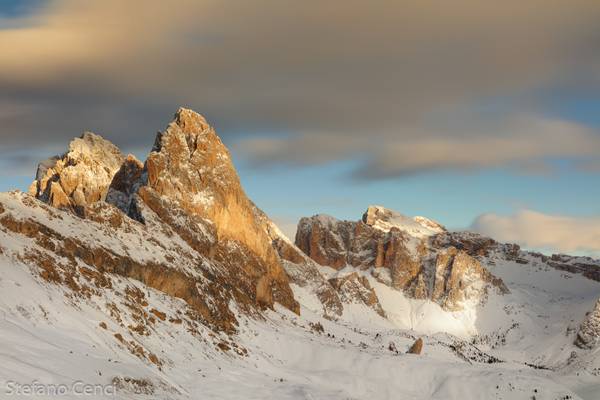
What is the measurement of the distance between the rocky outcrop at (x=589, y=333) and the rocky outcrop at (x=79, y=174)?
378 feet

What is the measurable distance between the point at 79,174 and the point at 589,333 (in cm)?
12177

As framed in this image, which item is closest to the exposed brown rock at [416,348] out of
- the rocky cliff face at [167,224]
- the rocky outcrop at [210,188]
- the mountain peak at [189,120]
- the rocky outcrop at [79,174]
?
the rocky cliff face at [167,224]

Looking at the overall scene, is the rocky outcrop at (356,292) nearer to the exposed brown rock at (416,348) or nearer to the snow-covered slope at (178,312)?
the snow-covered slope at (178,312)

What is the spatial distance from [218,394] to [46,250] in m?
19.8

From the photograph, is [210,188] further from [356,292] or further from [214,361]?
[356,292]

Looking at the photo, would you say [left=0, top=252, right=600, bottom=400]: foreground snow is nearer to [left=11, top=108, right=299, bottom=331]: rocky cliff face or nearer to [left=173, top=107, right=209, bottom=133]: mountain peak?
[left=11, top=108, right=299, bottom=331]: rocky cliff face

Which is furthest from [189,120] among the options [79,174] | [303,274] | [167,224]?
[303,274]

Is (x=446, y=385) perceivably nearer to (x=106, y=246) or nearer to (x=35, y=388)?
(x=106, y=246)

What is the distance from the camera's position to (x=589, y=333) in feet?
544

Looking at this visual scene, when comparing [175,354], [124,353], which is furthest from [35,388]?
[175,354]

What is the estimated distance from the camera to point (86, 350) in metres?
43.8

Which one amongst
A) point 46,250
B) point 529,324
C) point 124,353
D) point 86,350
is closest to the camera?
point 86,350

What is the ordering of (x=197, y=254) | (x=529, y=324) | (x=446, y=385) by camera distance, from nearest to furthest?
(x=446, y=385) < (x=197, y=254) < (x=529, y=324)

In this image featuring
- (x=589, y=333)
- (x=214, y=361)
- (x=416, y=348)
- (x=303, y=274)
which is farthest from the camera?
(x=303, y=274)
